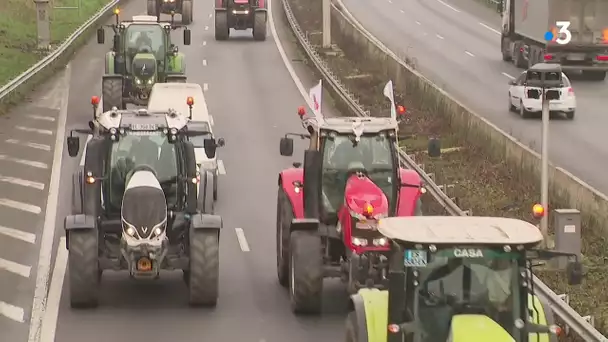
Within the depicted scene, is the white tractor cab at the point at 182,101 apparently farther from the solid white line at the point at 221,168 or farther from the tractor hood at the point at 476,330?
the tractor hood at the point at 476,330

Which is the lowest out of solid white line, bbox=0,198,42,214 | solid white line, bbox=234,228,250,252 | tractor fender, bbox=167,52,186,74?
solid white line, bbox=0,198,42,214

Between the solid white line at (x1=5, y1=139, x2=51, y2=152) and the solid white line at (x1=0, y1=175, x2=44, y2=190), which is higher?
the solid white line at (x1=0, y1=175, x2=44, y2=190)

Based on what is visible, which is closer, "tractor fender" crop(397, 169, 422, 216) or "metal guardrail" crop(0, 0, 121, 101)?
"tractor fender" crop(397, 169, 422, 216)

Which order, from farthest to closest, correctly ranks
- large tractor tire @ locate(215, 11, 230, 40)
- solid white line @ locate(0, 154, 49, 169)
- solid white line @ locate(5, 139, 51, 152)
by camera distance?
large tractor tire @ locate(215, 11, 230, 40), solid white line @ locate(5, 139, 51, 152), solid white line @ locate(0, 154, 49, 169)

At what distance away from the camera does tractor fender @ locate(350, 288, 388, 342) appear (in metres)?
12.3

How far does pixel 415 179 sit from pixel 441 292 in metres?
7.24

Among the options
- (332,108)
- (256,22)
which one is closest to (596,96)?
(332,108)

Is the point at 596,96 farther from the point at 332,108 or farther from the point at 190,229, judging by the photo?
the point at 190,229

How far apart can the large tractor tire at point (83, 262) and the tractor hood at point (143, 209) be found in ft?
1.78

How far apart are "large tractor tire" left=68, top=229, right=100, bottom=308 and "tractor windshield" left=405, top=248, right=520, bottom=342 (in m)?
7.49

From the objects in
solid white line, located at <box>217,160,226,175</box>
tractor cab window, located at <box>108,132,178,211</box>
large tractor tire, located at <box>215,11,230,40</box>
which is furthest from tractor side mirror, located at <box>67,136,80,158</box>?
large tractor tire, located at <box>215,11,230,40</box>

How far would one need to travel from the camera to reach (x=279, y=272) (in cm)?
2012

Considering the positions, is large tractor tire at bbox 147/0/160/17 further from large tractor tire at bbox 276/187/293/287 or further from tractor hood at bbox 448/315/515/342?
tractor hood at bbox 448/315/515/342

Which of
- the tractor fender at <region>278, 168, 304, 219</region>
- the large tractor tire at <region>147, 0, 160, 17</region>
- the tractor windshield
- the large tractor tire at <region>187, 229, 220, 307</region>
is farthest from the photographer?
the large tractor tire at <region>147, 0, 160, 17</region>
